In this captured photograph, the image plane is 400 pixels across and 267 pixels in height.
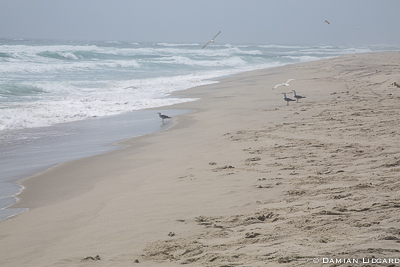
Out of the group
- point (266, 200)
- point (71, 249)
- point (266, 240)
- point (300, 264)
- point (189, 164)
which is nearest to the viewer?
point (300, 264)

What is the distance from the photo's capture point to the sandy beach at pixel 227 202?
107 inches

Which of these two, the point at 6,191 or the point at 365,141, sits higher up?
the point at 365,141

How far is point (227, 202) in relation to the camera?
12.8 feet

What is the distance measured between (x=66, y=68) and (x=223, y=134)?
2245 centimetres

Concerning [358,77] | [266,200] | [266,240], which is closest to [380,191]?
[266,200]

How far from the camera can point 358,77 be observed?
1706 cm

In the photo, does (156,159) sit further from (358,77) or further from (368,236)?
(358,77)

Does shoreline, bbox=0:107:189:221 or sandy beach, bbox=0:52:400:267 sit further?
shoreline, bbox=0:107:189:221

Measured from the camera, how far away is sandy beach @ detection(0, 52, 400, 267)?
8.89 ft

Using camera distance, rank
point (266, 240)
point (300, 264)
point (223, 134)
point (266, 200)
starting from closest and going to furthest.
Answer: point (300, 264) → point (266, 240) → point (266, 200) → point (223, 134)

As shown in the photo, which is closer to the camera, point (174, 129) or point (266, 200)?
point (266, 200)

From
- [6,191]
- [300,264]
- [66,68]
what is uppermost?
[66,68]

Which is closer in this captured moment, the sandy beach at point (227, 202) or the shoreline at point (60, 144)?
the sandy beach at point (227, 202)

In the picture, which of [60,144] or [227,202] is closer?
[227,202]
